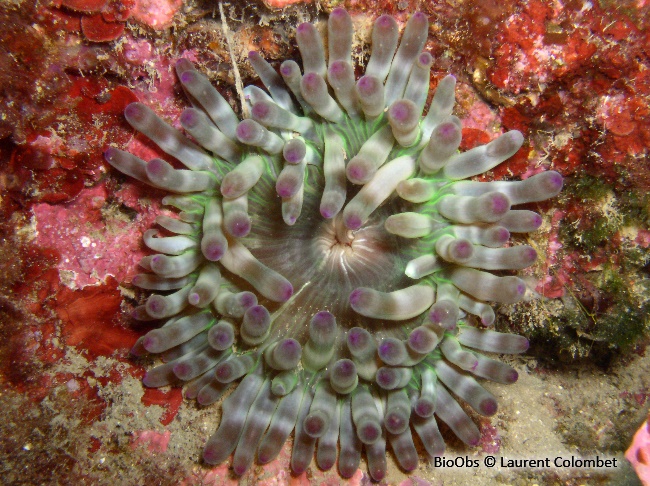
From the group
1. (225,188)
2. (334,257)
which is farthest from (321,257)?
(225,188)

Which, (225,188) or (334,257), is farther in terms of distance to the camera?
(334,257)

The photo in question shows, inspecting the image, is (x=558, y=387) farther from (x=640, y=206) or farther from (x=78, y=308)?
(x=78, y=308)

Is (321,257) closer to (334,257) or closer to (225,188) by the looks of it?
(334,257)

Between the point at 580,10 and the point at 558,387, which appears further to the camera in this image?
the point at 558,387

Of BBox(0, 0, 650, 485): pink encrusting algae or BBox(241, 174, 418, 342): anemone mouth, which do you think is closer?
BBox(0, 0, 650, 485): pink encrusting algae

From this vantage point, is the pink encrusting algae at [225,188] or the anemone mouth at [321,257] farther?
the anemone mouth at [321,257]

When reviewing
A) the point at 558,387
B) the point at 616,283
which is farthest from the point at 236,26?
the point at 558,387

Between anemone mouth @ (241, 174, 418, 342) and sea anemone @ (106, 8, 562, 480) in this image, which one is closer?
sea anemone @ (106, 8, 562, 480)

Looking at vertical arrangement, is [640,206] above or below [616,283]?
above
